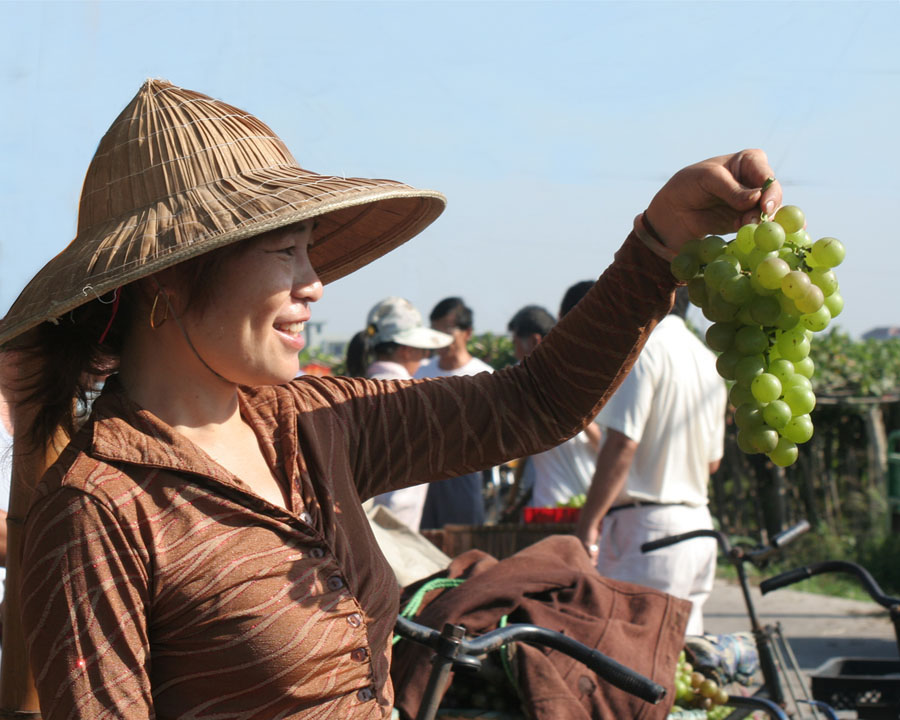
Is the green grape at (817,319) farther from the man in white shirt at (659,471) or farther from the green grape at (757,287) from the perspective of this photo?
the man in white shirt at (659,471)

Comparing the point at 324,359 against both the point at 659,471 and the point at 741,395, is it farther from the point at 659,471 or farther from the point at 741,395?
the point at 741,395

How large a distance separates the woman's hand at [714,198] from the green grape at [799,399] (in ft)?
0.88

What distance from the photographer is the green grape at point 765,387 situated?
1470mm

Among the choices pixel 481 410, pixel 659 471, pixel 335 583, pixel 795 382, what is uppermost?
pixel 795 382

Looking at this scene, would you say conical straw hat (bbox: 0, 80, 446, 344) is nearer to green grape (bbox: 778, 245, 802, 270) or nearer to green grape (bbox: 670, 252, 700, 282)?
green grape (bbox: 670, 252, 700, 282)

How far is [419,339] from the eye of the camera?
17.3 ft

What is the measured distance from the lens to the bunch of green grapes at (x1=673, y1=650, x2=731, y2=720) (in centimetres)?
273

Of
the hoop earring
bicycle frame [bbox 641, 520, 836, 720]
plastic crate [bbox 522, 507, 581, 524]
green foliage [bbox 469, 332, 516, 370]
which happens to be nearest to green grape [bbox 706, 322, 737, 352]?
the hoop earring

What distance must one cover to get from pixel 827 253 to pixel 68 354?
1217 mm

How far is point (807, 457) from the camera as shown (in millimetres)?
8523

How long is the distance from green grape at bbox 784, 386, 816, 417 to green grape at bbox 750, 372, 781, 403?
2 cm

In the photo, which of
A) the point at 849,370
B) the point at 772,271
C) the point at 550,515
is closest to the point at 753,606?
the point at 550,515

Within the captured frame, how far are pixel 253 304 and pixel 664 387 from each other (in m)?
2.40

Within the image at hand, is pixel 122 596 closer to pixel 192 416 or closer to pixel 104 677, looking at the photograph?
pixel 104 677
